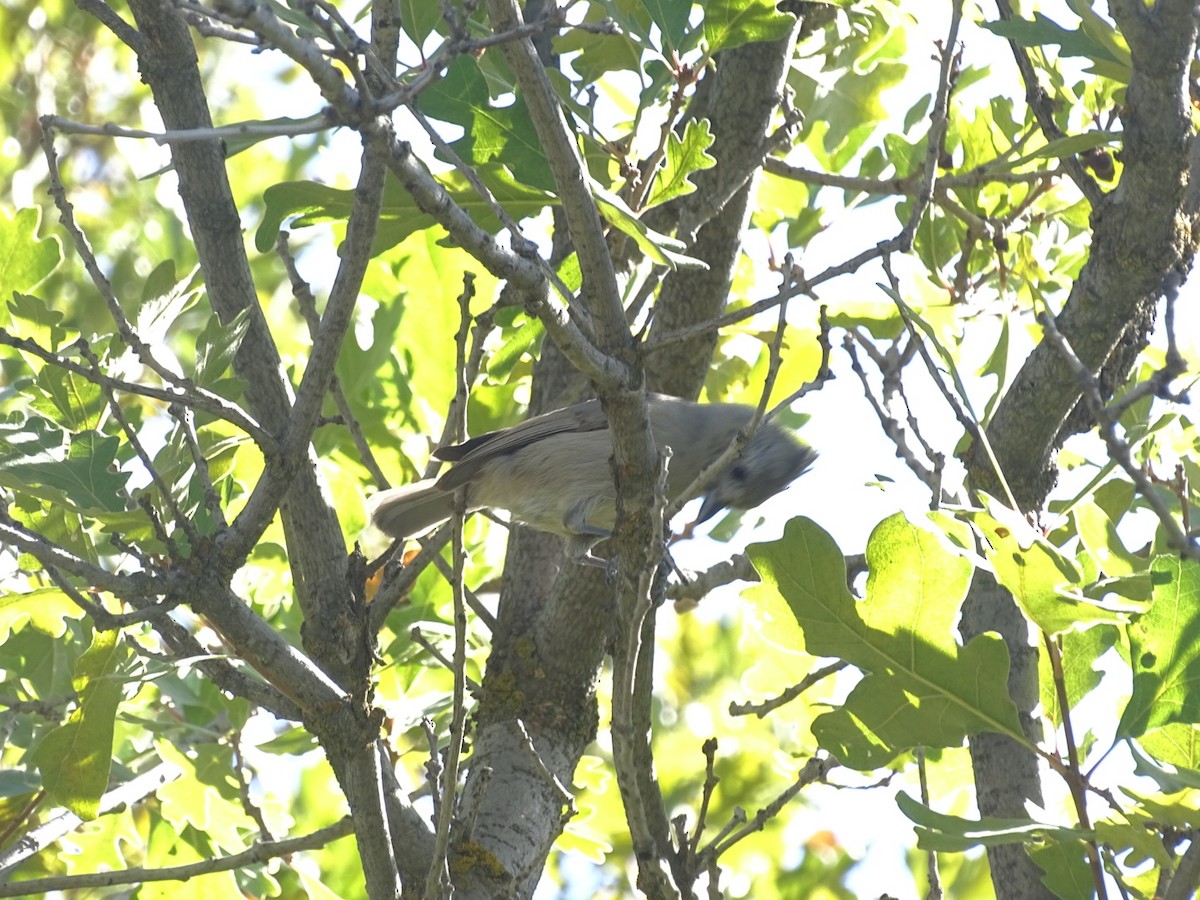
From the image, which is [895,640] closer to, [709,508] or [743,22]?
[743,22]

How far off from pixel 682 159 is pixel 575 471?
2037 millimetres

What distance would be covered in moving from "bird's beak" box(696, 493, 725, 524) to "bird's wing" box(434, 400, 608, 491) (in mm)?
481

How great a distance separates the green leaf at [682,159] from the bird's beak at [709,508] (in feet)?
6.14

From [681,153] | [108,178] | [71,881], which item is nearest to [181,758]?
[71,881]

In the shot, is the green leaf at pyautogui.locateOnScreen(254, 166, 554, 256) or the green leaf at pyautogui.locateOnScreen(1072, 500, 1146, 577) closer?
the green leaf at pyautogui.locateOnScreen(1072, 500, 1146, 577)

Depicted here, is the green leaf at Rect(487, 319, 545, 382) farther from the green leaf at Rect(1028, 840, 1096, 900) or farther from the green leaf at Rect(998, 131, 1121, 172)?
the green leaf at Rect(1028, 840, 1096, 900)

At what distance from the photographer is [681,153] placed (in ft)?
8.93

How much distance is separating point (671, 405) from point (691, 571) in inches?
27.8

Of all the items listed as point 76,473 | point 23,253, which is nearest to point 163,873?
point 76,473

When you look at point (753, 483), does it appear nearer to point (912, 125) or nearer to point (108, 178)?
point (912, 125)

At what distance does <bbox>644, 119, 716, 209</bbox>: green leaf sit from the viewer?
106 inches

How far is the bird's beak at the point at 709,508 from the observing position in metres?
4.48

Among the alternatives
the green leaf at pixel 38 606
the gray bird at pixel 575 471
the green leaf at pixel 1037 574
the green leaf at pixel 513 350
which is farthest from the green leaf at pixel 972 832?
the gray bird at pixel 575 471

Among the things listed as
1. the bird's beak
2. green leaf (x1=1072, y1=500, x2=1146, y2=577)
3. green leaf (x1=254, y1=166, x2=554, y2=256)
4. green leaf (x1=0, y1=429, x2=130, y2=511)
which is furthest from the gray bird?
green leaf (x1=1072, y1=500, x2=1146, y2=577)
